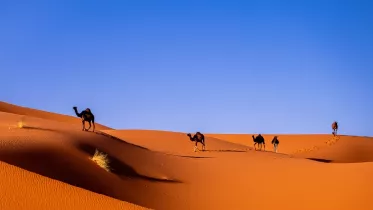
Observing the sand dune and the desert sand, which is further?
the sand dune

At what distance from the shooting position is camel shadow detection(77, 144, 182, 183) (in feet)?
48.1

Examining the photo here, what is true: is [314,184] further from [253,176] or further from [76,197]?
[76,197]

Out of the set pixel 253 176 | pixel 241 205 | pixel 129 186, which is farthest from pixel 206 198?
pixel 253 176

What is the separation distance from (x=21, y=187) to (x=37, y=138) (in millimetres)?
5598

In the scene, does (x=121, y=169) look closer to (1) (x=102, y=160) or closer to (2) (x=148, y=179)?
(2) (x=148, y=179)

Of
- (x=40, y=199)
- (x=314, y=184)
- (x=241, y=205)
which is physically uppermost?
(x=314, y=184)

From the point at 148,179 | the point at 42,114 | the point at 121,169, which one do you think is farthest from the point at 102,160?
the point at 42,114

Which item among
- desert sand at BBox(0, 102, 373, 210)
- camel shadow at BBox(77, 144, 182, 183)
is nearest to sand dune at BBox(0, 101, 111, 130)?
desert sand at BBox(0, 102, 373, 210)

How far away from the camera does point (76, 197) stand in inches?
333

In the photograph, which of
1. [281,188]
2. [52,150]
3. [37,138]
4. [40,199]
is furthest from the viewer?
[281,188]

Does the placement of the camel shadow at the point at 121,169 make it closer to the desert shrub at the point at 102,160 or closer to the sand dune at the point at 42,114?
the desert shrub at the point at 102,160

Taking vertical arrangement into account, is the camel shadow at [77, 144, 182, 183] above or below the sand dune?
below

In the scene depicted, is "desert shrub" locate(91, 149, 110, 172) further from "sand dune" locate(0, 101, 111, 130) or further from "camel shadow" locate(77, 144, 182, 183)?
"sand dune" locate(0, 101, 111, 130)

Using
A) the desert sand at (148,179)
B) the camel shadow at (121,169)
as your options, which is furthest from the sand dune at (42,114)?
the camel shadow at (121,169)
